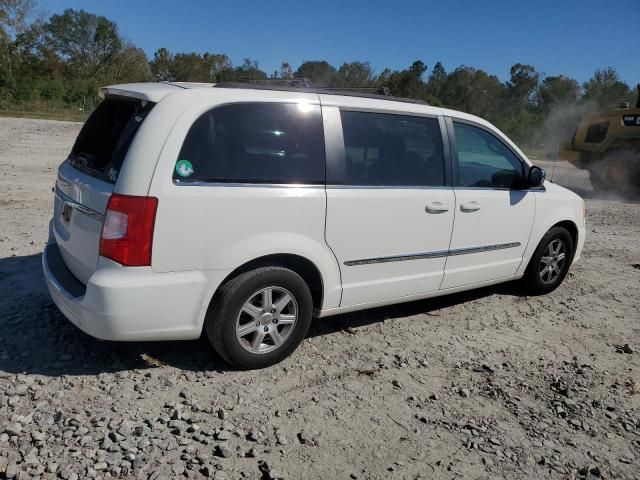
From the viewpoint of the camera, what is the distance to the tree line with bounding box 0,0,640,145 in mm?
41250

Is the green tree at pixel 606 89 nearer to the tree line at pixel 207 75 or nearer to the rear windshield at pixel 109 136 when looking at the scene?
the tree line at pixel 207 75

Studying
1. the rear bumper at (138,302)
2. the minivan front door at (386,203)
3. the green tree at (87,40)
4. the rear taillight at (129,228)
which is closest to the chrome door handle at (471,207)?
the minivan front door at (386,203)

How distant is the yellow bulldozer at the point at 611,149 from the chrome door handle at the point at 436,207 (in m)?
11.0

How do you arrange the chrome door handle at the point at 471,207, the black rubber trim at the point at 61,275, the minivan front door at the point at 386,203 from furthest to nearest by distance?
the chrome door handle at the point at 471,207 < the minivan front door at the point at 386,203 < the black rubber trim at the point at 61,275

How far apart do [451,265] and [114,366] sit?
2.69 meters

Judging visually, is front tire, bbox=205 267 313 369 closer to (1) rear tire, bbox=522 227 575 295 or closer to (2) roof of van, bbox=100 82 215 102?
(2) roof of van, bbox=100 82 215 102

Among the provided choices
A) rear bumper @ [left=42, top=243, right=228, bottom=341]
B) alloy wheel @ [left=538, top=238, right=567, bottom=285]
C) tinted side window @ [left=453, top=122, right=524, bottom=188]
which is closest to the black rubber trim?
rear bumper @ [left=42, top=243, right=228, bottom=341]

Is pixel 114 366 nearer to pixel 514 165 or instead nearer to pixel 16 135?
pixel 514 165

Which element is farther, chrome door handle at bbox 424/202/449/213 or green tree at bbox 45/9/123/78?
green tree at bbox 45/9/123/78

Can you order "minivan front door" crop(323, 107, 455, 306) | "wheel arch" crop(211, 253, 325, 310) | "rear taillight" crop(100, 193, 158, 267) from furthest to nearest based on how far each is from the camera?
1. "minivan front door" crop(323, 107, 455, 306)
2. "wheel arch" crop(211, 253, 325, 310)
3. "rear taillight" crop(100, 193, 158, 267)

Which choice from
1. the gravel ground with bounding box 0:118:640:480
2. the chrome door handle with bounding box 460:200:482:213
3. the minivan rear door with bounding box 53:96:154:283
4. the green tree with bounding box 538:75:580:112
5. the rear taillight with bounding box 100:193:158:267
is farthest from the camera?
the green tree with bounding box 538:75:580:112

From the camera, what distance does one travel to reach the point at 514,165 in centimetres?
496

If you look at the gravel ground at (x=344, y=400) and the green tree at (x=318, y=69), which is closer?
the gravel ground at (x=344, y=400)

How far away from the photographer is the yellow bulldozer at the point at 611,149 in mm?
12953
